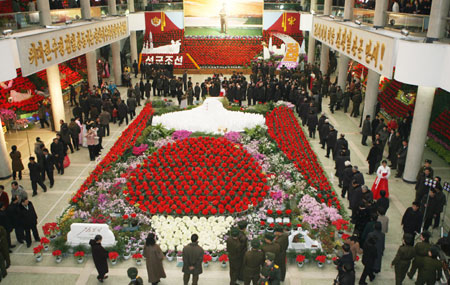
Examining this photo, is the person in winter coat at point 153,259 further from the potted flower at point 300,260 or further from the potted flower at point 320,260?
the potted flower at point 320,260

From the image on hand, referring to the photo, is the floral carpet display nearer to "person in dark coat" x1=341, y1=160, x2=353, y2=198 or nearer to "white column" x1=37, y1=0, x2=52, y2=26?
"person in dark coat" x1=341, y1=160, x2=353, y2=198

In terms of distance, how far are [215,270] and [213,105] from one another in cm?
825

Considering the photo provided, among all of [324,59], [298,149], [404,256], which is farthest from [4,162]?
[324,59]

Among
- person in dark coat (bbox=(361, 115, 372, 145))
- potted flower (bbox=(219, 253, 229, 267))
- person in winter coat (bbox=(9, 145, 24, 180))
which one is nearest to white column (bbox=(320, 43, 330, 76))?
person in dark coat (bbox=(361, 115, 372, 145))

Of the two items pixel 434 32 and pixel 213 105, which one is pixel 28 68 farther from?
pixel 434 32

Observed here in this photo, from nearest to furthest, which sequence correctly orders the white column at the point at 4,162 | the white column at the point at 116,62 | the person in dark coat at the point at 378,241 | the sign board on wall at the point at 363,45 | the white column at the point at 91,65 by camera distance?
the person in dark coat at the point at 378,241 → the sign board on wall at the point at 363,45 → the white column at the point at 4,162 → the white column at the point at 91,65 → the white column at the point at 116,62

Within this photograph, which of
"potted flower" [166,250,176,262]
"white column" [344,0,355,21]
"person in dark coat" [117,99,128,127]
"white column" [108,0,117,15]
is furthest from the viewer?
"white column" [108,0,117,15]

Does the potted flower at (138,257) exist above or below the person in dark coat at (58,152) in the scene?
below

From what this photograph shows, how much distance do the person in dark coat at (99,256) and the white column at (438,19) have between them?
10.3m

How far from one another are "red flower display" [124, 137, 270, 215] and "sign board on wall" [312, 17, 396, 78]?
523 cm

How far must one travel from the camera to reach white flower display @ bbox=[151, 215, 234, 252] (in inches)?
353

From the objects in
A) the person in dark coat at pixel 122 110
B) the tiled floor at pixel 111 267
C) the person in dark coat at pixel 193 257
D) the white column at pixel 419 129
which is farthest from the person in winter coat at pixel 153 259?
the person in dark coat at pixel 122 110

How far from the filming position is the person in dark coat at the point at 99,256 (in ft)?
25.4

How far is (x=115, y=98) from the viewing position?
→ 18.2 meters
